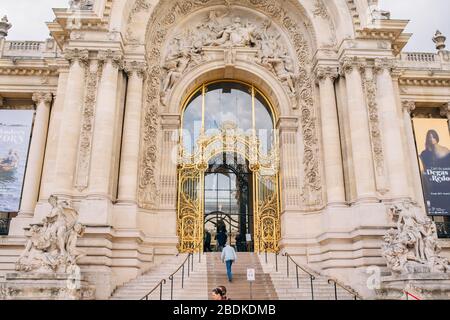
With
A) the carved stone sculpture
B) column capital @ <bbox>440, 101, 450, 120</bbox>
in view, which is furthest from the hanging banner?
column capital @ <bbox>440, 101, 450, 120</bbox>

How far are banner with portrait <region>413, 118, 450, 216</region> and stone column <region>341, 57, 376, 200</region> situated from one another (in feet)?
14.5

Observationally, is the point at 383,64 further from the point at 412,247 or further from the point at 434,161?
the point at 412,247

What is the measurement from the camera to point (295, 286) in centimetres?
1267

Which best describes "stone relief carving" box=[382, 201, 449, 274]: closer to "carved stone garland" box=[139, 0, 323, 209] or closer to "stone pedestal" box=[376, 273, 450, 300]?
"stone pedestal" box=[376, 273, 450, 300]

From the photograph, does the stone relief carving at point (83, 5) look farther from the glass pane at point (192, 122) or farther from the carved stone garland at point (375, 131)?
the carved stone garland at point (375, 131)

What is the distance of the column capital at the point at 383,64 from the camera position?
651 inches

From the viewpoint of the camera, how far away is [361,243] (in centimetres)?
1392

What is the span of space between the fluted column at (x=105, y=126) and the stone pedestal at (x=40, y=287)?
12.0 ft

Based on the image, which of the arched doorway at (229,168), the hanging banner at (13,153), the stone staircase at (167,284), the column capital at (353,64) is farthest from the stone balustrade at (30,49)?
the column capital at (353,64)

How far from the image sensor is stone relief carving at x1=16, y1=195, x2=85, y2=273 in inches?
453
